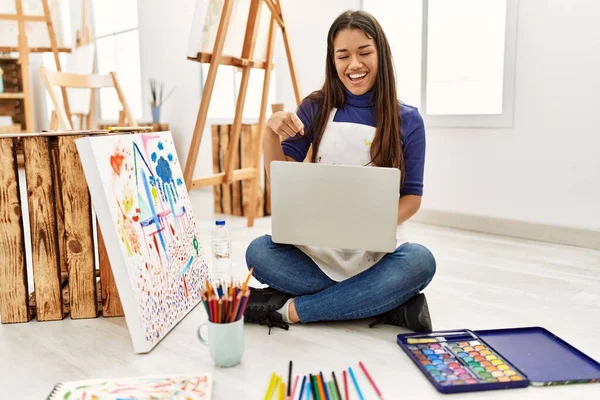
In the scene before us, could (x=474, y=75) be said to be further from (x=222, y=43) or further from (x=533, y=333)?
(x=533, y=333)

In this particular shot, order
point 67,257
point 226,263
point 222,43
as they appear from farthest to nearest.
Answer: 1. point 222,43
2. point 226,263
3. point 67,257

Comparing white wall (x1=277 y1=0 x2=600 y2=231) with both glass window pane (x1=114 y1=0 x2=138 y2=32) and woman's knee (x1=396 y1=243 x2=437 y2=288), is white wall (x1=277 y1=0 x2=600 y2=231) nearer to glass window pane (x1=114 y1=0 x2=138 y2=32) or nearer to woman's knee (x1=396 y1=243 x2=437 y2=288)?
woman's knee (x1=396 y1=243 x2=437 y2=288)

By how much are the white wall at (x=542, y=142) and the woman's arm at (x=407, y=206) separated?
111 centimetres

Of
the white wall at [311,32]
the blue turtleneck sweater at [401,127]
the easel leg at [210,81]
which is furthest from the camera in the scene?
the white wall at [311,32]

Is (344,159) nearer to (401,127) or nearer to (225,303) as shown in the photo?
(401,127)

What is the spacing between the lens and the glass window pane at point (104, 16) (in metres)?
4.82

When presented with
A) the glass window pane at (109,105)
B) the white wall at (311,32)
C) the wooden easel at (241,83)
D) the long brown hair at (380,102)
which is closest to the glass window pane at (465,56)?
the white wall at (311,32)

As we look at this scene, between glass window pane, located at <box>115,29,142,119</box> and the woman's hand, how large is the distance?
356 cm

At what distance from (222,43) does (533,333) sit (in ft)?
4.99

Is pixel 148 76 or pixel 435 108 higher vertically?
pixel 148 76

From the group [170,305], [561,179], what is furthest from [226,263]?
[561,179]

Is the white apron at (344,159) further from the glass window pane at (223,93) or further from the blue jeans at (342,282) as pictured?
the glass window pane at (223,93)

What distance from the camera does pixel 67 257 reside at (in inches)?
54.6

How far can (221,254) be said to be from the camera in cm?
202
